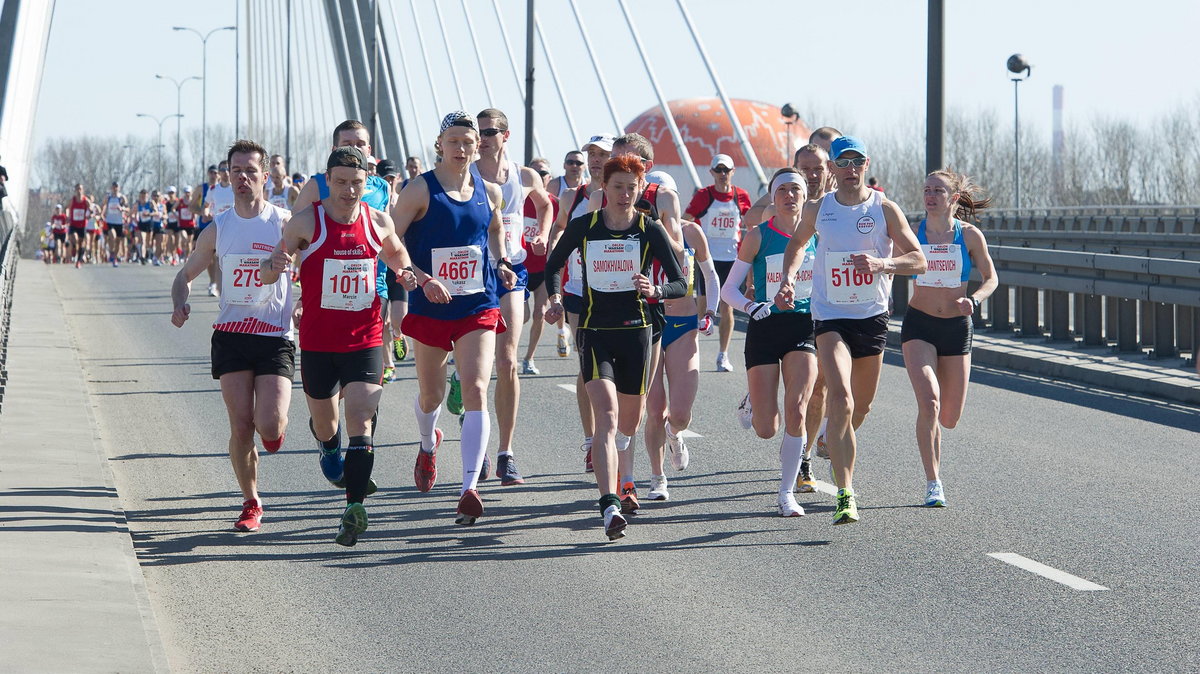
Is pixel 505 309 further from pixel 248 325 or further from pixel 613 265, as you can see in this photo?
pixel 248 325

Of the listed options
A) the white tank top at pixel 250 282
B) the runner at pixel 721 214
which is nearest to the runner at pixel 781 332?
the white tank top at pixel 250 282

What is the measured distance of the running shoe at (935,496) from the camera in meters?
8.61

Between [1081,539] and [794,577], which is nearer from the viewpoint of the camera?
[794,577]

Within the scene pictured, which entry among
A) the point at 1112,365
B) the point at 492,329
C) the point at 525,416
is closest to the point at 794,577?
the point at 492,329

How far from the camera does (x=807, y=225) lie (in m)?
8.61

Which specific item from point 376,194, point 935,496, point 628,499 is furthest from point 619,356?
point 376,194

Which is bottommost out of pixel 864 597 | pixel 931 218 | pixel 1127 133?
pixel 864 597

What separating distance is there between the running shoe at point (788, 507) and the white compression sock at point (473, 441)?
4.95 feet

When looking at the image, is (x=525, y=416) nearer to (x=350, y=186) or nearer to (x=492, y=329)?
(x=492, y=329)

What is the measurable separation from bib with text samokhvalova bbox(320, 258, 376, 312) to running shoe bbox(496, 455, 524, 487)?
198 centimetres

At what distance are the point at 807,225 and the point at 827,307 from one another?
1.50ft

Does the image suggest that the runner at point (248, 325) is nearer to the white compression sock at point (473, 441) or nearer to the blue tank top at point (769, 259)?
the white compression sock at point (473, 441)

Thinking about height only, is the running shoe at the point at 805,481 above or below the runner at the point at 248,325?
below

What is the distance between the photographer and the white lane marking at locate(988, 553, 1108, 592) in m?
6.79
